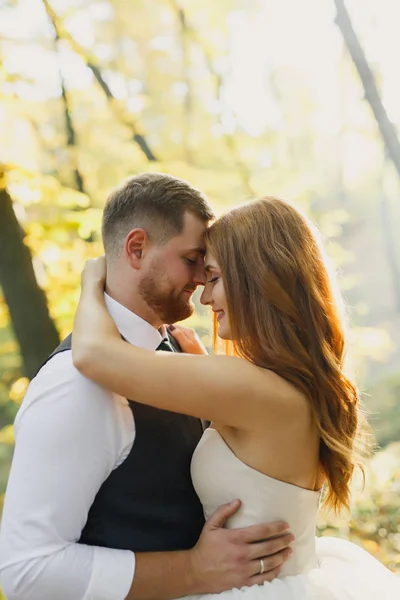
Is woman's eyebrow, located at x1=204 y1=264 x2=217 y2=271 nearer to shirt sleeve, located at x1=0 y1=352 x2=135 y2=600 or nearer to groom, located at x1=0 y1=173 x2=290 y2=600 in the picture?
groom, located at x1=0 y1=173 x2=290 y2=600

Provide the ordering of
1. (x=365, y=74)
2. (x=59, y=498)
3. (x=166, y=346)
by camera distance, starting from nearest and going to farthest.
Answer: (x=59, y=498) → (x=166, y=346) → (x=365, y=74)

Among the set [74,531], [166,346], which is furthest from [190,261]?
[74,531]

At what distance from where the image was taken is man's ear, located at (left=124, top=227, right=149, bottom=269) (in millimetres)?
1687

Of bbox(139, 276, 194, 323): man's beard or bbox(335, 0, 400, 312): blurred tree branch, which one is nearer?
bbox(139, 276, 194, 323): man's beard

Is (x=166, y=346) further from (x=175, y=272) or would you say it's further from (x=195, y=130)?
(x=195, y=130)

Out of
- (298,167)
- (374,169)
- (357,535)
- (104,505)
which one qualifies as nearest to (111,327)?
(104,505)

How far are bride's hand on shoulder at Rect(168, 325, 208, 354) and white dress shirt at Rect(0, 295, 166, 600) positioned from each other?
21.7 inches

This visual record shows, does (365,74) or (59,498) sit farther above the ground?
(365,74)

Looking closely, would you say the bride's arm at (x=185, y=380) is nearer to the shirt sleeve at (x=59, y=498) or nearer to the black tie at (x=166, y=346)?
the shirt sleeve at (x=59, y=498)

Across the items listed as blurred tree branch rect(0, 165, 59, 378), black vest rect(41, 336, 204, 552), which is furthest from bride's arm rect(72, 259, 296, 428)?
blurred tree branch rect(0, 165, 59, 378)

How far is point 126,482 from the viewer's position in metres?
1.52

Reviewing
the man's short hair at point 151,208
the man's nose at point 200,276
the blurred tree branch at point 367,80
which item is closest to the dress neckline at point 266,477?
→ the man's nose at point 200,276

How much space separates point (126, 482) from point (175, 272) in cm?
52

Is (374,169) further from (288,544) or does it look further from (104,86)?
(288,544)
